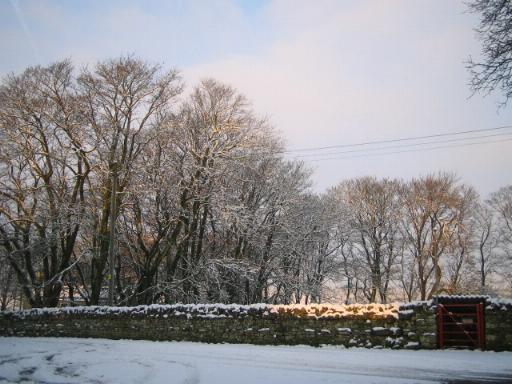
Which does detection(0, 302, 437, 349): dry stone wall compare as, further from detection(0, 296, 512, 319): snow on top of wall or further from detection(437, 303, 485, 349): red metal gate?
detection(437, 303, 485, 349): red metal gate

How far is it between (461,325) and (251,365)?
617 centimetres

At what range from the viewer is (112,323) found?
19.7 metres

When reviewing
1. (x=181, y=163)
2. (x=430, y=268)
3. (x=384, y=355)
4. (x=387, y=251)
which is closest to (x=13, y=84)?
(x=181, y=163)

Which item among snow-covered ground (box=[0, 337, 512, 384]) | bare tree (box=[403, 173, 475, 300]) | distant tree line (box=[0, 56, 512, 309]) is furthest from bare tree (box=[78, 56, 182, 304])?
bare tree (box=[403, 173, 475, 300])

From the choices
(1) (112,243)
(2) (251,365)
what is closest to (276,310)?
(2) (251,365)

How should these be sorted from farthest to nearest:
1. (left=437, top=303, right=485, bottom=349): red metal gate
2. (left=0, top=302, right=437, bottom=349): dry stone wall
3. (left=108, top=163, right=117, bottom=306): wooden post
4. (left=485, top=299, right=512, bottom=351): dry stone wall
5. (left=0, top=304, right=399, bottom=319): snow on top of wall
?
1. (left=108, top=163, right=117, bottom=306): wooden post
2. (left=0, top=304, right=399, bottom=319): snow on top of wall
3. (left=0, top=302, right=437, bottom=349): dry stone wall
4. (left=437, top=303, right=485, bottom=349): red metal gate
5. (left=485, top=299, right=512, bottom=351): dry stone wall

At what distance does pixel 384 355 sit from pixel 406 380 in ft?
12.2

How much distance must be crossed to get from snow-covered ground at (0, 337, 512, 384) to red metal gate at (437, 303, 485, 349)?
54cm

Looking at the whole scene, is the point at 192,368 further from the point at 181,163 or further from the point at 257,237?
the point at 257,237

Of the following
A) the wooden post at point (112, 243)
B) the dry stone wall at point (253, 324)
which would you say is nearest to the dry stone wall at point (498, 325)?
the dry stone wall at point (253, 324)

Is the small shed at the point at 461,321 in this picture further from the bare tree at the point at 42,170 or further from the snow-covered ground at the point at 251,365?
the bare tree at the point at 42,170

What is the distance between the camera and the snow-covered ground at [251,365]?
944 cm

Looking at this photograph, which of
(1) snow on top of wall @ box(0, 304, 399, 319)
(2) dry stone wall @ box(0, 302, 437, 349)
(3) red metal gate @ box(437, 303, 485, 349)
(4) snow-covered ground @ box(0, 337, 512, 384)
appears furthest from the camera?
(1) snow on top of wall @ box(0, 304, 399, 319)

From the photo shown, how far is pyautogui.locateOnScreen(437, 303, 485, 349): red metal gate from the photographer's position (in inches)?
516
